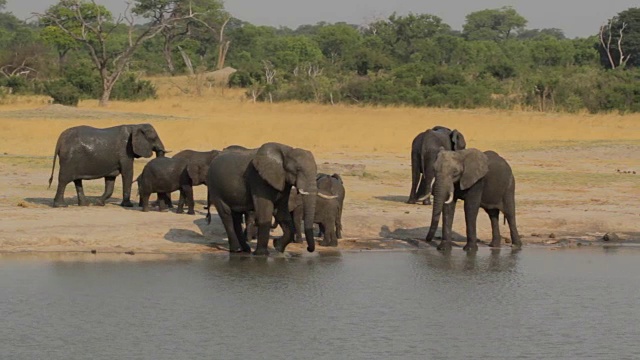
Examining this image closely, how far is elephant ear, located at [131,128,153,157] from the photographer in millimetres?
18031

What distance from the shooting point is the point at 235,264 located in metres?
14.1

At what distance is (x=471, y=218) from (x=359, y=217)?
232 cm

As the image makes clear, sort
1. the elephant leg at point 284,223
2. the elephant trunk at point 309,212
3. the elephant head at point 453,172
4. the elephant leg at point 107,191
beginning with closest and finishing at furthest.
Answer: the elephant trunk at point 309,212
the elephant leg at point 284,223
the elephant head at point 453,172
the elephant leg at point 107,191

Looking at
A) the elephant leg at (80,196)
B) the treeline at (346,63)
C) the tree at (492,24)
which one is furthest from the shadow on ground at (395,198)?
the tree at (492,24)

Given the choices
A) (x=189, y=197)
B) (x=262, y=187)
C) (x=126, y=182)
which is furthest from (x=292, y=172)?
(x=126, y=182)

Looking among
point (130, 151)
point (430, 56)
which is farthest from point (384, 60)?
point (130, 151)

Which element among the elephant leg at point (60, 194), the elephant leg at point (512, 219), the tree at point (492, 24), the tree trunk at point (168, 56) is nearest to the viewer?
the elephant leg at point (512, 219)

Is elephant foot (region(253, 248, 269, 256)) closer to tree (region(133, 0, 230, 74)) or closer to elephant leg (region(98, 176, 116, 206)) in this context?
elephant leg (region(98, 176, 116, 206))

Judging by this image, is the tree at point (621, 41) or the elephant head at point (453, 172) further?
the tree at point (621, 41)

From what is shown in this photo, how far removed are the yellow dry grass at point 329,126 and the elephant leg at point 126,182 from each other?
9.36 metres

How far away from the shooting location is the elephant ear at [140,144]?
18031 mm

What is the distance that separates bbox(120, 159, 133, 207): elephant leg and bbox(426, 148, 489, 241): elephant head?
492 centimetres

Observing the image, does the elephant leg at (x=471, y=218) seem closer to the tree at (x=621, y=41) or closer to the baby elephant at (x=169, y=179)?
the baby elephant at (x=169, y=179)

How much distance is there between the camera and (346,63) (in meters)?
60.2
